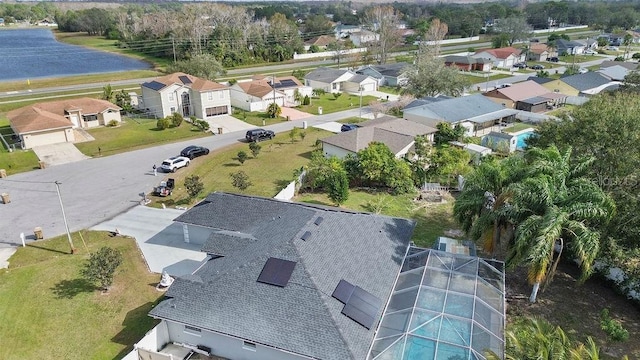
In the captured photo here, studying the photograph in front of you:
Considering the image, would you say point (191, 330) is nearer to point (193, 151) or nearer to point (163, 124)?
point (193, 151)

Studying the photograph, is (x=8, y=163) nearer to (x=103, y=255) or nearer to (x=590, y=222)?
(x=103, y=255)

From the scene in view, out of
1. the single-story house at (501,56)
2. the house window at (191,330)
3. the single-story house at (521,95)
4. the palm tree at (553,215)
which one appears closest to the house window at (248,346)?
the house window at (191,330)

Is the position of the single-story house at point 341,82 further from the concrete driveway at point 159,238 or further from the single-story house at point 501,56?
the concrete driveway at point 159,238

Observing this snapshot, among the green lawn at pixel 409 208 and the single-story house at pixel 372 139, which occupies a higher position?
the single-story house at pixel 372 139

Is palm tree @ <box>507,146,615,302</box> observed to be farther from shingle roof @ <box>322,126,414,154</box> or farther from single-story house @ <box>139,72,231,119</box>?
single-story house @ <box>139,72,231,119</box>

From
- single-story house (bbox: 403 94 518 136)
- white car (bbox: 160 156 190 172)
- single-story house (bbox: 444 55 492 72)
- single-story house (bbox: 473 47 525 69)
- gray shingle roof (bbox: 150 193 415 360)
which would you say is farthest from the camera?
single-story house (bbox: 473 47 525 69)

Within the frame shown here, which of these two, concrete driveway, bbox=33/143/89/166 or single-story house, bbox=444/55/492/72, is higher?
single-story house, bbox=444/55/492/72

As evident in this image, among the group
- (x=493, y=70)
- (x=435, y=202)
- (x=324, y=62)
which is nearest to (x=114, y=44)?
(x=324, y=62)

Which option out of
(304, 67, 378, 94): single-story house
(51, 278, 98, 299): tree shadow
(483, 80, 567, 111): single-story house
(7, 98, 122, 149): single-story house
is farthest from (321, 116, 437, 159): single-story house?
(304, 67, 378, 94): single-story house
